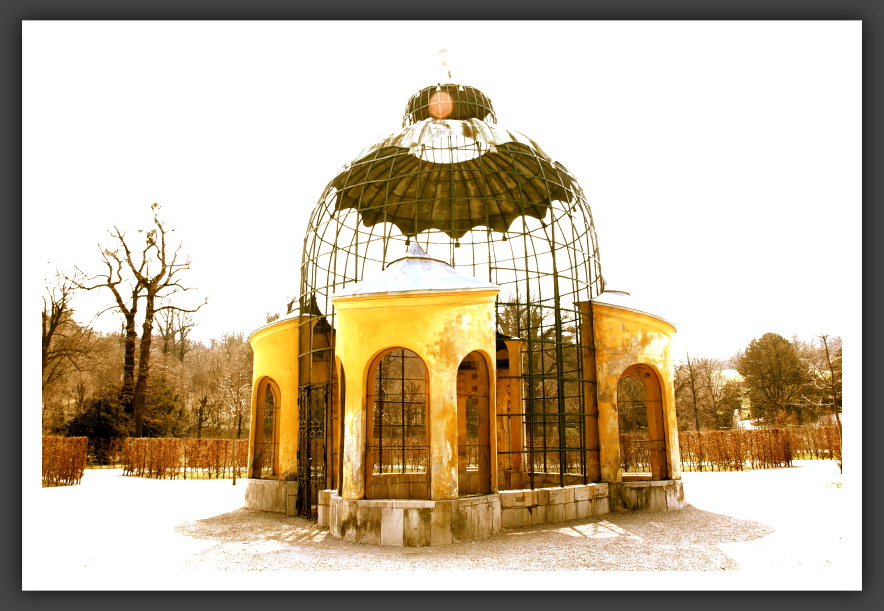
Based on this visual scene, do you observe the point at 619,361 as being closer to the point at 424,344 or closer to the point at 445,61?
the point at 424,344

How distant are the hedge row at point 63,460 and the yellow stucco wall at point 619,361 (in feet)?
66.0

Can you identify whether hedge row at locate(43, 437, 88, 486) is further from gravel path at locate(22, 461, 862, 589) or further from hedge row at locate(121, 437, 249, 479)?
gravel path at locate(22, 461, 862, 589)

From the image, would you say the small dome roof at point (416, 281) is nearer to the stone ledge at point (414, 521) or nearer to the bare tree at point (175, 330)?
the stone ledge at point (414, 521)

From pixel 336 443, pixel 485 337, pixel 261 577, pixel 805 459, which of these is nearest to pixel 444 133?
pixel 485 337

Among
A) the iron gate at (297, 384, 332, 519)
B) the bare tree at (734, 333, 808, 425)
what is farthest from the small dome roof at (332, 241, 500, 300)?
the bare tree at (734, 333, 808, 425)

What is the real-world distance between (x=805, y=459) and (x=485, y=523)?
30290 mm

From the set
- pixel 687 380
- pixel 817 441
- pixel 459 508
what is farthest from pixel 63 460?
pixel 687 380

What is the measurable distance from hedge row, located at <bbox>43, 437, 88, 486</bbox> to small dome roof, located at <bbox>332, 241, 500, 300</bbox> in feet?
56.2

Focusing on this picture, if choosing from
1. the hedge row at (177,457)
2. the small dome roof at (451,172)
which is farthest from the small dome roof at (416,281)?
the hedge row at (177,457)

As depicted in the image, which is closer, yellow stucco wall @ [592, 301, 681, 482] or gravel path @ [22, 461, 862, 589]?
gravel path @ [22, 461, 862, 589]

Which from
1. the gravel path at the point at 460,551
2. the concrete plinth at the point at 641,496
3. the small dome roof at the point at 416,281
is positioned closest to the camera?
the gravel path at the point at 460,551

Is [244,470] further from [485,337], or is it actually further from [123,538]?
[485,337]

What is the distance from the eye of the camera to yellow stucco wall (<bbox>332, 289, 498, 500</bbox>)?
39.2 feet

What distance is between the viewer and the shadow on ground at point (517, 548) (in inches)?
386
